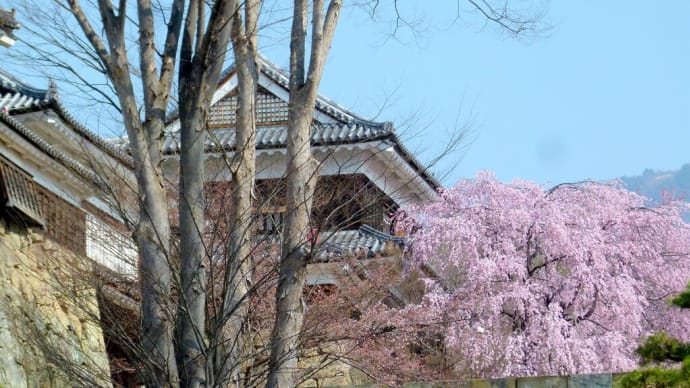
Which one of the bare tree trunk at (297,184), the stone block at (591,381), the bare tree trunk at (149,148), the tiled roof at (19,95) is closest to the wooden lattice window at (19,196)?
the tiled roof at (19,95)

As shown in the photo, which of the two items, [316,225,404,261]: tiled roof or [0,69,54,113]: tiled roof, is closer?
[0,69,54,113]: tiled roof

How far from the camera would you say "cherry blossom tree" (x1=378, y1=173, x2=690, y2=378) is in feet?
55.3

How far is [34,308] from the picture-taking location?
12781 mm

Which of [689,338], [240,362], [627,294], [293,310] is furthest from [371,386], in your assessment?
[689,338]

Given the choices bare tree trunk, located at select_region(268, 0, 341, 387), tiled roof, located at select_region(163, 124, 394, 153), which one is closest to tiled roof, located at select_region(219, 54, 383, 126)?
tiled roof, located at select_region(163, 124, 394, 153)

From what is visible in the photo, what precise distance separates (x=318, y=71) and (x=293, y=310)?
2.12 metres

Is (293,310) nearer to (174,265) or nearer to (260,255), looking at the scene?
(174,265)

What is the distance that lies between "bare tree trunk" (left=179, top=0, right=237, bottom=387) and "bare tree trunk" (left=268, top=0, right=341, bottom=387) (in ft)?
2.47

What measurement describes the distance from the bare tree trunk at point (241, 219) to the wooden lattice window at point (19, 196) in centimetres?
385

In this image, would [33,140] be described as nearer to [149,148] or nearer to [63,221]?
[63,221]

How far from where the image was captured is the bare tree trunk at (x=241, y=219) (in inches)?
322

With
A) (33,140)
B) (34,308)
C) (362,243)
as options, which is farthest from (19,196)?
(362,243)

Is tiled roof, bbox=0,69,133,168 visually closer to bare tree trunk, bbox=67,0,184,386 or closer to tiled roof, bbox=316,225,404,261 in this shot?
tiled roof, bbox=316,225,404,261

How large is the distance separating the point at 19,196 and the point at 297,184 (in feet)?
14.8
